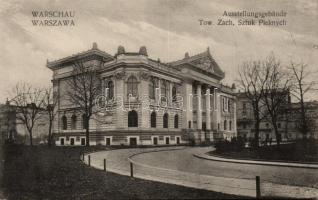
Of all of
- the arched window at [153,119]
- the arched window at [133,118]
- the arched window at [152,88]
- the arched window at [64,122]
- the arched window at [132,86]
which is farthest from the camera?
the arched window at [64,122]

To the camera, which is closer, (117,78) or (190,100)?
(117,78)

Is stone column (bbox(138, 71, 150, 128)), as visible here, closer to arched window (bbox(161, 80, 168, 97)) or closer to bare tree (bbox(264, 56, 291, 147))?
arched window (bbox(161, 80, 168, 97))

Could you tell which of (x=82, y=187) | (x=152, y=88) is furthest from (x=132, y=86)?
(x=82, y=187)

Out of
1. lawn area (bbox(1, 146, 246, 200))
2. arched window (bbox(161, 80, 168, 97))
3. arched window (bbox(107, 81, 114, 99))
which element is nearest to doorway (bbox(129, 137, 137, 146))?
arched window (bbox(107, 81, 114, 99))

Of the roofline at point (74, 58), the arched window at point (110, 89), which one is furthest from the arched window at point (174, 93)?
the roofline at point (74, 58)

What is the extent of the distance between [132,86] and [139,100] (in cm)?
203

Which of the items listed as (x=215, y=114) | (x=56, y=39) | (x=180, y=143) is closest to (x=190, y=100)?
(x=180, y=143)

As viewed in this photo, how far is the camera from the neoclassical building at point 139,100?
131ft

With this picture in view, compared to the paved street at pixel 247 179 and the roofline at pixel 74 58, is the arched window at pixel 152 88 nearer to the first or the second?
the roofline at pixel 74 58

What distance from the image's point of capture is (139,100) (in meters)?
40.3

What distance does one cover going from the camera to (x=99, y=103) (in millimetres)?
38906

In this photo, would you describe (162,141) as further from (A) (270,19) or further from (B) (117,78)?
(A) (270,19)

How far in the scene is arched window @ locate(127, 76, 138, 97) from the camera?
4044 centimetres

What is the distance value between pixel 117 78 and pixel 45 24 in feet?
84.2
